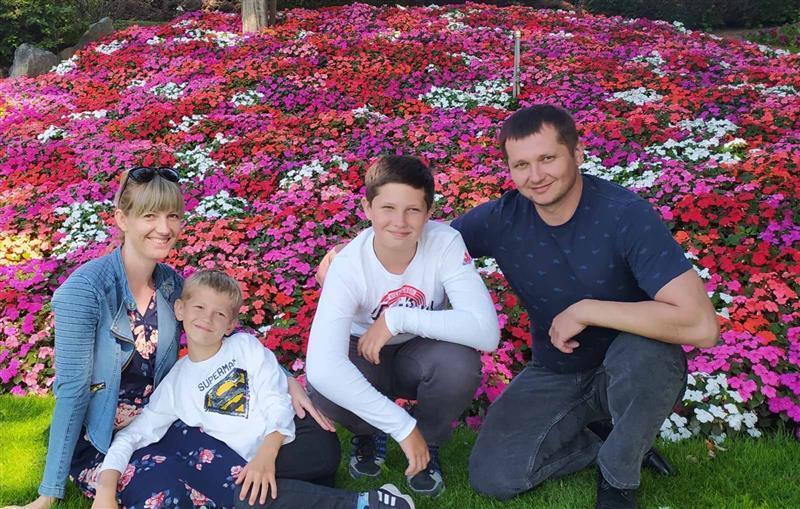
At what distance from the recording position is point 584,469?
2.80 metres

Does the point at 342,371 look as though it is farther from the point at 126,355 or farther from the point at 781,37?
the point at 781,37

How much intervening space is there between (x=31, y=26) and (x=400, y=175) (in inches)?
501

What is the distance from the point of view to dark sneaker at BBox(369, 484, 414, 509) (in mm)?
2322

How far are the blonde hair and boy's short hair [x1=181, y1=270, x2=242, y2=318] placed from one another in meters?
0.28

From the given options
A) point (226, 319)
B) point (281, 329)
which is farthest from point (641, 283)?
point (281, 329)

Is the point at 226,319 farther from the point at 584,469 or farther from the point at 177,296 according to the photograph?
the point at 584,469

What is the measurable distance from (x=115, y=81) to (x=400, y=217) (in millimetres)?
8737

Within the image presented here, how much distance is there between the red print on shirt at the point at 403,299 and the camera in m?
2.62

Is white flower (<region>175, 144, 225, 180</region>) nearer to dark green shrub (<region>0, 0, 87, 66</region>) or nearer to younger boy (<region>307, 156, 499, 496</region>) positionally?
younger boy (<region>307, 156, 499, 496</region>)

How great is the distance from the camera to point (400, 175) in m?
2.49

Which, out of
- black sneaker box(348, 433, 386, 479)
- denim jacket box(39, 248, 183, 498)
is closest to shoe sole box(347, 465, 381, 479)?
black sneaker box(348, 433, 386, 479)

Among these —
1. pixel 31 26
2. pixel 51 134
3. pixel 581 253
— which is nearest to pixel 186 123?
pixel 51 134

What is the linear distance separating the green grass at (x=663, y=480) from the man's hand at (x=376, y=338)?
65cm

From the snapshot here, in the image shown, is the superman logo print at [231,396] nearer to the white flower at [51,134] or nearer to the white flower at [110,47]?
the white flower at [51,134]
